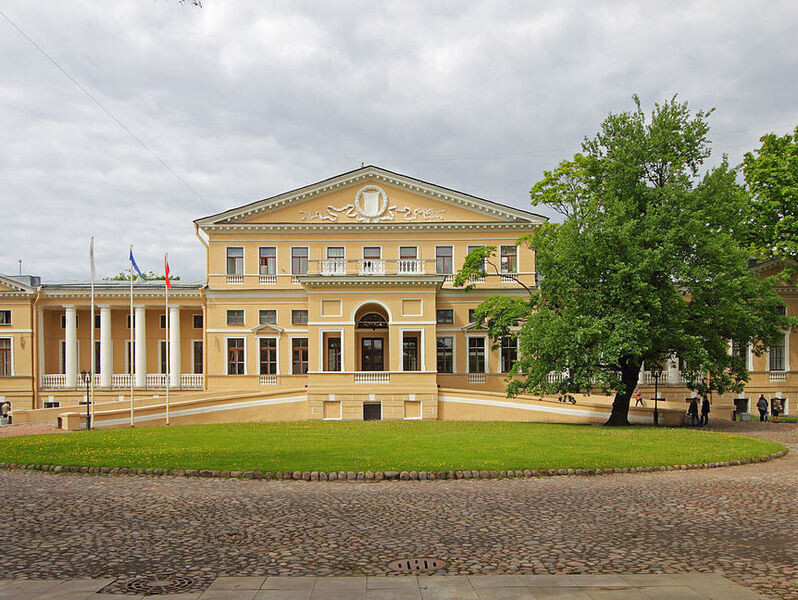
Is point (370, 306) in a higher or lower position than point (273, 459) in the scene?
higher

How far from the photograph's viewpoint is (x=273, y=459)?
20344 mm

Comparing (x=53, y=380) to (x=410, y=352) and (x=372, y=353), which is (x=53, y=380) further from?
(x=410, y=352)

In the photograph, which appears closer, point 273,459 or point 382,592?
point 382,592

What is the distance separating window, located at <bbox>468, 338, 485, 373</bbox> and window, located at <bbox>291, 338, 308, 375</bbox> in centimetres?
1109

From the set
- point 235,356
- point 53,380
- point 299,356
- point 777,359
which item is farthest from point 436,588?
point 777,359

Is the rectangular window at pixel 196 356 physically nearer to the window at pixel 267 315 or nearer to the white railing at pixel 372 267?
the window at pixel 267 315

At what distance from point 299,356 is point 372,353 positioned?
4948 mm

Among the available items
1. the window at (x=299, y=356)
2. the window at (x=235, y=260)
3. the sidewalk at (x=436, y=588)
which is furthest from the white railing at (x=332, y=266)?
the sidewalk at (x=436, y=588)

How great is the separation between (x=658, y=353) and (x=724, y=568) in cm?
2629

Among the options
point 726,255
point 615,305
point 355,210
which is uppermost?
point 355,210

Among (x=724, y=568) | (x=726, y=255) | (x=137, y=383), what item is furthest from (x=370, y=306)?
(x=724, y=568)

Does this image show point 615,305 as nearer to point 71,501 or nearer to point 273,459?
point 273,459

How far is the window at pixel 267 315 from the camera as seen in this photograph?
4875cm

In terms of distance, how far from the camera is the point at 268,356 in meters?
48.6
